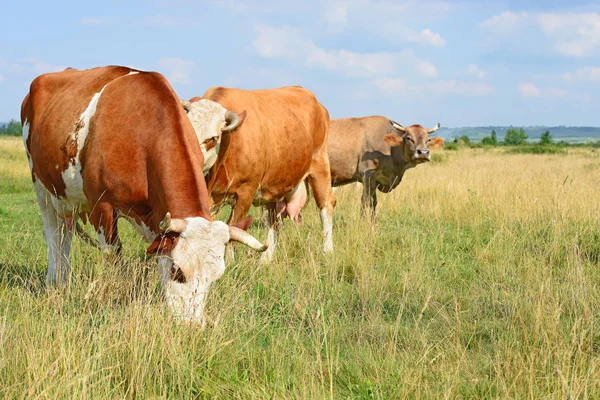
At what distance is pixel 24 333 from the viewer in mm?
3752

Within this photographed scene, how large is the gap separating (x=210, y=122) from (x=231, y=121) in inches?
8.6

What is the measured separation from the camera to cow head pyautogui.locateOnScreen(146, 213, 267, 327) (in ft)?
13.7

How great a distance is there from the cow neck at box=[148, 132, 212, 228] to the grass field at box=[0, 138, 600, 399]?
0.49 meters

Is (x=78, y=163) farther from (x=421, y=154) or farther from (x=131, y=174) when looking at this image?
(x=421, y=154)

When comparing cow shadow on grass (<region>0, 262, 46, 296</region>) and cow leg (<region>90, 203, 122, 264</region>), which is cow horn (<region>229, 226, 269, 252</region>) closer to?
cow leg (<region>90, 203, 122, 264</region>)

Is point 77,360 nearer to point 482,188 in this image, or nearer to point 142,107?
point 142,107

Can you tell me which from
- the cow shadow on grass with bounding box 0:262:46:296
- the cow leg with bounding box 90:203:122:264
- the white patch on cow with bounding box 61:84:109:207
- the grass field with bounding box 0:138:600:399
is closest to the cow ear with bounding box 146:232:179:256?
the grass field with bounding box 0:138:600:399

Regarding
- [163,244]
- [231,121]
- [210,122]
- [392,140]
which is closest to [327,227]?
[231,121]

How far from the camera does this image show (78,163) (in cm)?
539

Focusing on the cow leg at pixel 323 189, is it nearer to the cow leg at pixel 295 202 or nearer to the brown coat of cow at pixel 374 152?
the cow leg at pixel 295 202

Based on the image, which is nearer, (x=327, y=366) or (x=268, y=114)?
(x=327, y=366)

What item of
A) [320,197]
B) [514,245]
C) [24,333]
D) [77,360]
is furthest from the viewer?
[320,197]

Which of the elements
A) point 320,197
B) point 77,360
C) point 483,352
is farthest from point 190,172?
point 320,197

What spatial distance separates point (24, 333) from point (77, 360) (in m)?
0.48
